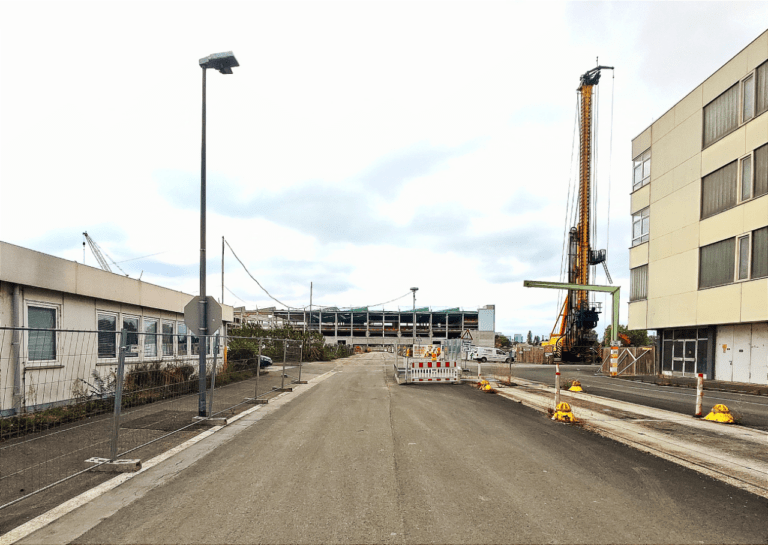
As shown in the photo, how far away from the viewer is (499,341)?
138250 mm

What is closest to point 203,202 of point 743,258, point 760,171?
point 760,171

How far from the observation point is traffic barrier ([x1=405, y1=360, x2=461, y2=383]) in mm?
22328

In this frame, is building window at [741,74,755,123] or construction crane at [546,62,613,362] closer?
building window at [741,74,755,123]

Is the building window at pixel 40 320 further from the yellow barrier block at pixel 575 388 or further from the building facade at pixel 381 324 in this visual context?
the building facade at pixel 381 324

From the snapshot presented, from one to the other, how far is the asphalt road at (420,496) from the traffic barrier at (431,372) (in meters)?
12.6

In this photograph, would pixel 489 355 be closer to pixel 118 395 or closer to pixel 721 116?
pixel 721 116

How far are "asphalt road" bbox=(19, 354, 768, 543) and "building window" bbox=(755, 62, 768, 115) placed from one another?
876 inches

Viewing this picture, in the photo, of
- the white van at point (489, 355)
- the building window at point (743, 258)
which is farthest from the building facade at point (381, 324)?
the building window at point (743, 258)

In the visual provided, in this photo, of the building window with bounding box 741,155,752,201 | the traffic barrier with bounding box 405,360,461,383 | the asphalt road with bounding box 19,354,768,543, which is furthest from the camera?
the building window with bounding box 741,155,752,201

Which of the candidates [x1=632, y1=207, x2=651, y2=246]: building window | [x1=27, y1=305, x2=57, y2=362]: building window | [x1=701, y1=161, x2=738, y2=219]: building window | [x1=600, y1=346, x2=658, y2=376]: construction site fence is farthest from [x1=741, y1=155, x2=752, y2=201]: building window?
[x1=27, y1=305, x2=57, y2=362]: building window

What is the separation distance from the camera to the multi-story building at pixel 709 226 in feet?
79.8

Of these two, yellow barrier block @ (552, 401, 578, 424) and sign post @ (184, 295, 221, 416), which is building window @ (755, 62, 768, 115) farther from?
sign post @ (184, 295, 221, 416)

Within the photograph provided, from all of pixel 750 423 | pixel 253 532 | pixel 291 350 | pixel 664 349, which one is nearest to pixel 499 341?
pixel 664 349

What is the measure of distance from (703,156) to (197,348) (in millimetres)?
28121
